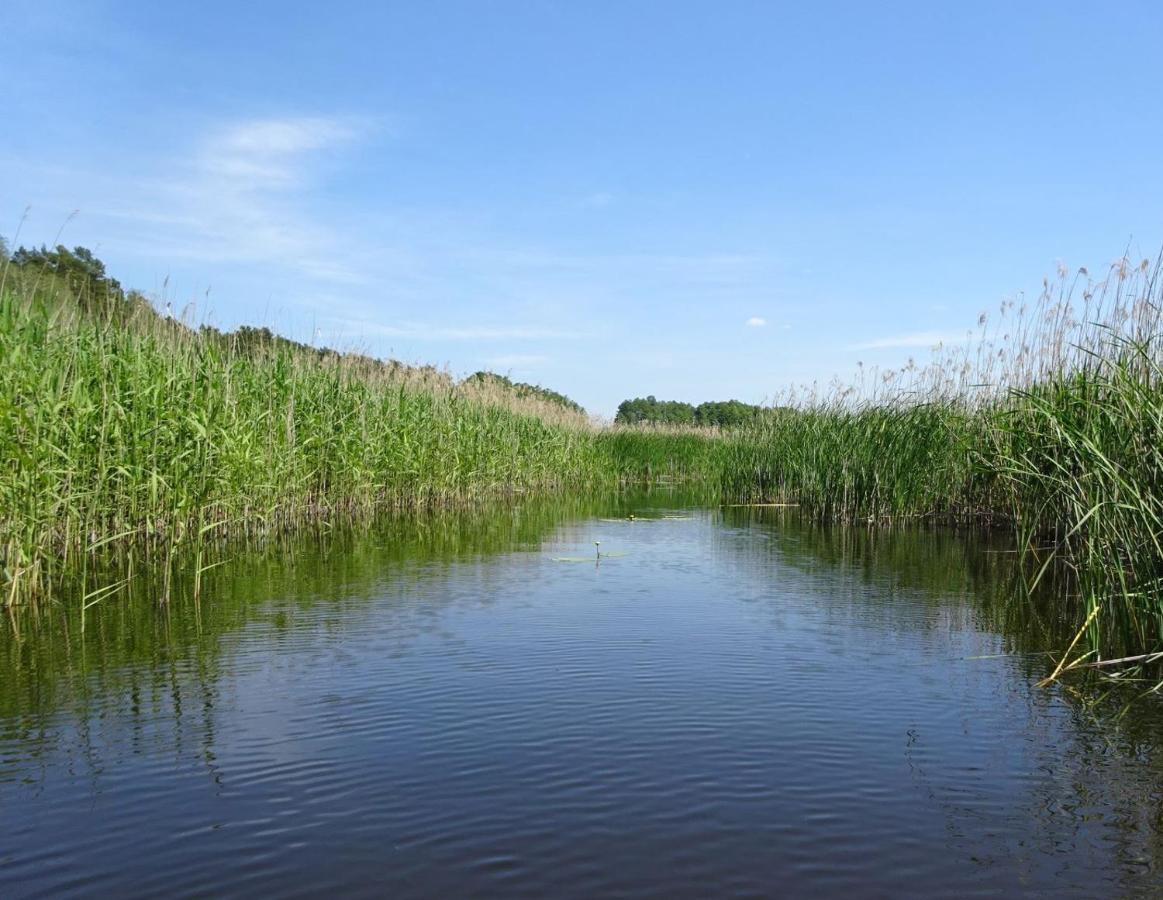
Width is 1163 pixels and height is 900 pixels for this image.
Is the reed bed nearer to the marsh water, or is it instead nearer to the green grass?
the marsh water

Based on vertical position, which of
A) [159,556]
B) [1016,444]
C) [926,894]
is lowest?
[926,894]

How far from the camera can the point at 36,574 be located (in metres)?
6.84

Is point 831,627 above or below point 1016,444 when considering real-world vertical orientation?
below

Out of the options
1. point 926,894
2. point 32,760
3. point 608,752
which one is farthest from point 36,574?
point 926,894

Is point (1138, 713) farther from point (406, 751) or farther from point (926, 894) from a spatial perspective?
point (406, 751)

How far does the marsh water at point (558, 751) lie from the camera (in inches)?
119

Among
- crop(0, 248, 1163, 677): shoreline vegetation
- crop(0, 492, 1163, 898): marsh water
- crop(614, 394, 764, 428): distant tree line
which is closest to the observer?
crop(0, 492, 1163, 898): marsh water

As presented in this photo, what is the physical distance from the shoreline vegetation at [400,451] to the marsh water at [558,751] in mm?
875

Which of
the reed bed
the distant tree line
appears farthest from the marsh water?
the distant tree line

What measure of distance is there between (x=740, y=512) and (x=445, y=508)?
594 cm

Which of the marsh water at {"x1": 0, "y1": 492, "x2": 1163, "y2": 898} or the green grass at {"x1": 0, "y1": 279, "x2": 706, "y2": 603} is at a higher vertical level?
the green grass at {"x1": 0, "y1": 279, "x2": 706, "y2": 603}

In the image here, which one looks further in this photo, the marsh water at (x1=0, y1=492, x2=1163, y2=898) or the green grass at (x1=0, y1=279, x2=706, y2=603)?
the green grass at (x1=0, y1=279, x2=706, y2=603)

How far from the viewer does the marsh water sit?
9.95ft

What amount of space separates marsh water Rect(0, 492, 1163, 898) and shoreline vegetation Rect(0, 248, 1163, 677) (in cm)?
87
